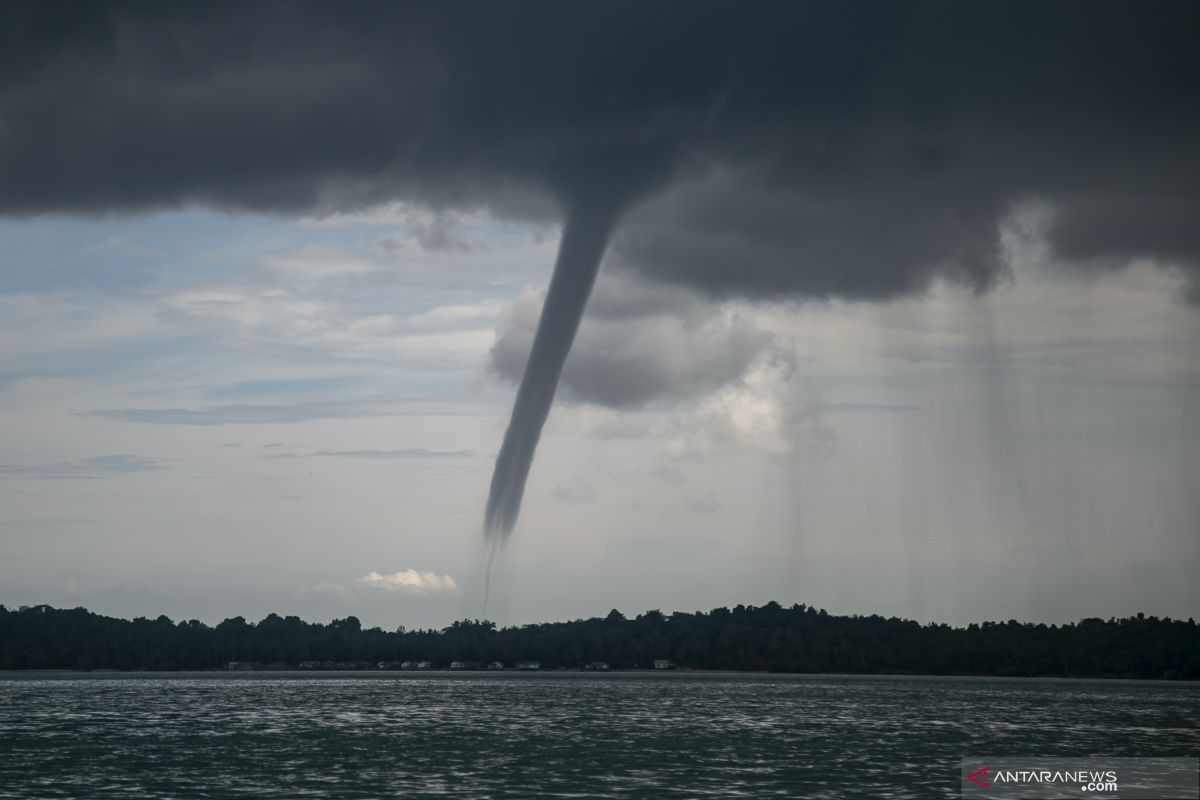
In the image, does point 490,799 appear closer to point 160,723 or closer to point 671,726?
point 671,726

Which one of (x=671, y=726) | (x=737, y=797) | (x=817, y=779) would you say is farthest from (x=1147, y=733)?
(x=737, y=797)

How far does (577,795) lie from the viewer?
75.6m

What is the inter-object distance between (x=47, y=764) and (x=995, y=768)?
228 ft

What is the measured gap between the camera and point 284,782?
3317 inches

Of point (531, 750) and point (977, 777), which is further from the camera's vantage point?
point (531, 750)

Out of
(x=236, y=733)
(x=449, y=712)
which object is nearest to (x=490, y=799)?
(x=236, y=733)

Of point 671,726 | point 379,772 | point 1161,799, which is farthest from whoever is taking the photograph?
point 671,726

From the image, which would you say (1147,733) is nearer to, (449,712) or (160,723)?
(449,712)

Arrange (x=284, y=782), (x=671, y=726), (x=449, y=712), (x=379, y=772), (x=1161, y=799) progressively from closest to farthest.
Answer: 1. (x=1161, y=799)
2. (x=284, y=782)
3. (x=379, y=772)
4. (x=671, y=726)
5. (x=449, y=712)

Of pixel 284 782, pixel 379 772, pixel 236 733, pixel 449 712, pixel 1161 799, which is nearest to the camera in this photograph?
pixel 1161 799

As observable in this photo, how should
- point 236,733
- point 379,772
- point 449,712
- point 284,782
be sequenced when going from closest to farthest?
point 284,782
point 379,772
point 236,733
point 449,712

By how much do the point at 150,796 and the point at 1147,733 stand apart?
105762 millimetres

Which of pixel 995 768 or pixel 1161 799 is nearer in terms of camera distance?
pixel 1161 799

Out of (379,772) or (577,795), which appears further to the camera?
(379,772)
